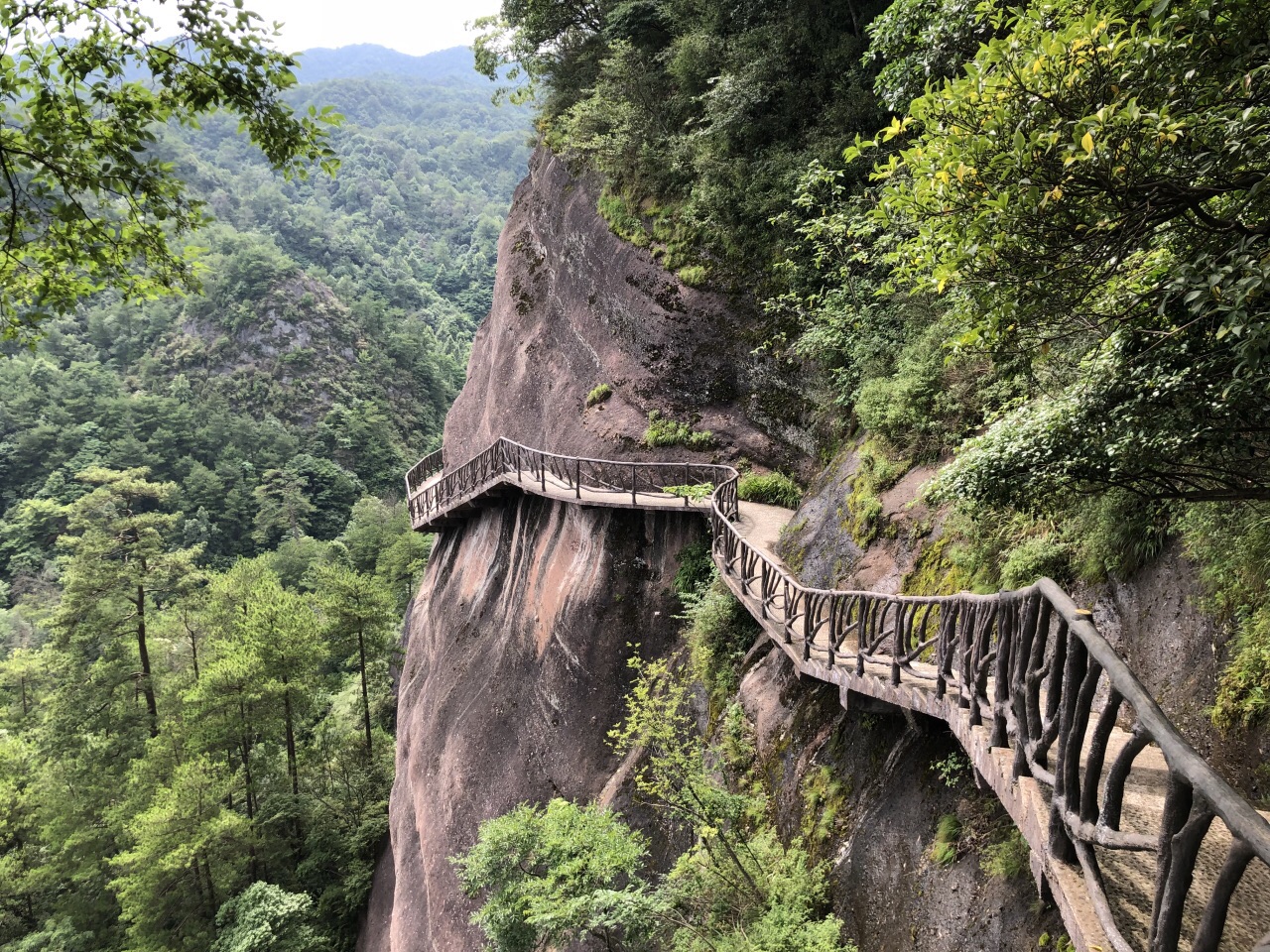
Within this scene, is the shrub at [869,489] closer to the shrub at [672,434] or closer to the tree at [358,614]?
the shrub at [672,434]

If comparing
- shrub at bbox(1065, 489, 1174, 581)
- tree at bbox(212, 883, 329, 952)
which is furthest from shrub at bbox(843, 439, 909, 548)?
tree at bbox(212, 883, 329, 952)

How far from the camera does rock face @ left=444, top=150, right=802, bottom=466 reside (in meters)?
15.0

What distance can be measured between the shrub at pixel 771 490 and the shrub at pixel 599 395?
175 inches

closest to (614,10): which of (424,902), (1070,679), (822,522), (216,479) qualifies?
(822,522)

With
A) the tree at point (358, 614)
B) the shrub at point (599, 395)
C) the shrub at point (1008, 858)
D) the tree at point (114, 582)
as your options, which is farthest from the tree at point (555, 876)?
the tree at point (114, 582)

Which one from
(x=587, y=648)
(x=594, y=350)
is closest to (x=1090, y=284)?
(x=587, y=648)

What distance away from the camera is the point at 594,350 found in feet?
57.9

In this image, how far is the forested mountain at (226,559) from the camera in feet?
69.2

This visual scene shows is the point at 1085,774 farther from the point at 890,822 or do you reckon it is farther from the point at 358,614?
the point at 358,614

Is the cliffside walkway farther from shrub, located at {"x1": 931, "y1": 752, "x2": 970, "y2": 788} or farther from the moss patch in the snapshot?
the moss patch

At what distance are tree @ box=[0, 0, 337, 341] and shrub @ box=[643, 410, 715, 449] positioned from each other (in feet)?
35.7

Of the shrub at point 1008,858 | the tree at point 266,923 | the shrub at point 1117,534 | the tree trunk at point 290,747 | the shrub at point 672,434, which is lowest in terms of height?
the tree at point 266,923

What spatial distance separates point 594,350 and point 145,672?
20581mm

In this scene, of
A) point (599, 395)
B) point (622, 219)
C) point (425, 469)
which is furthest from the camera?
point (425, 469)
